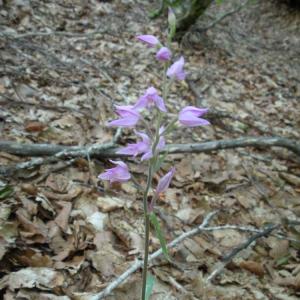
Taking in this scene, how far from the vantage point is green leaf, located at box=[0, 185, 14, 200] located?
2205 millimetres

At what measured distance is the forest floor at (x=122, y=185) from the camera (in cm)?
211

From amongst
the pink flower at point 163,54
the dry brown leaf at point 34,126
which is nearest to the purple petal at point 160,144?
the pink flower at point 163,54

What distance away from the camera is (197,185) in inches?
123

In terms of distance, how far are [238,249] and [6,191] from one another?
1.45 meters

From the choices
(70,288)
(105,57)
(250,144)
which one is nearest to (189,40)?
(105,57)

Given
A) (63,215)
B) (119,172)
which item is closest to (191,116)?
(119,172)

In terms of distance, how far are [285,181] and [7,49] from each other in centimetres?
295

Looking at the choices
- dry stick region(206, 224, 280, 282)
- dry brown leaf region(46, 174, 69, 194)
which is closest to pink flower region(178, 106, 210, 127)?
dry stick region(206, 224, 280, 282)

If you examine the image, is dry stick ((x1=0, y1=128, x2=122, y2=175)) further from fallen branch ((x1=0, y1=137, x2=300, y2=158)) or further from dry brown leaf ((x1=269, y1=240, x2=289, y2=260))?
dry brown leaf ((x1=269, y1=240, x2=289, y2=260))

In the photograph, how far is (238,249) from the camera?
97.4 inches

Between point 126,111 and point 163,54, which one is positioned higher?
point 163,54

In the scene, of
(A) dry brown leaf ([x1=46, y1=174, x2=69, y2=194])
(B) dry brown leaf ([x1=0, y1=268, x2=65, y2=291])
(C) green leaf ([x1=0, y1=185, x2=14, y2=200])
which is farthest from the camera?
(A) dry brown leaf ([x1=46, y1=174, x2=69, y2=194])

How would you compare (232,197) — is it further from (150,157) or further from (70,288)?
(150,157)

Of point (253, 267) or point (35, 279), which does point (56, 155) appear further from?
point (253, 267)
